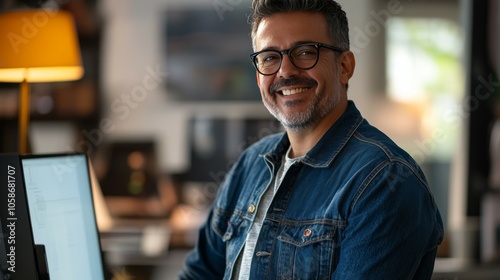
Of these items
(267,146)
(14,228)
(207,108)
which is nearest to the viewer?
(14,228)

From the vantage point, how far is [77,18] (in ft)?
14.7

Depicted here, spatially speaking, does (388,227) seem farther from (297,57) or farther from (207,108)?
(207,108)

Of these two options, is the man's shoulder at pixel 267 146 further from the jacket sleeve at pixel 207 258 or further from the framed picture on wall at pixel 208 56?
the framed picture on wall at pixel 208 56

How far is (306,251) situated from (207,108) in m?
3.13

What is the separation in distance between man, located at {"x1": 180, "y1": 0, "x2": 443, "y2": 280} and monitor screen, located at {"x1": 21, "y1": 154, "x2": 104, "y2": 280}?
1.05 ft

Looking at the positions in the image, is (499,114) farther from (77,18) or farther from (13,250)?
(13,250)

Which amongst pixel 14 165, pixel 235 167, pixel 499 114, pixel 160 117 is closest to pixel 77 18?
pixel 160 117

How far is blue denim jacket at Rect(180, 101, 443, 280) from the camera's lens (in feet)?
4.30

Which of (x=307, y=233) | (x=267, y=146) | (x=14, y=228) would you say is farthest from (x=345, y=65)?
(x=14, y=228)

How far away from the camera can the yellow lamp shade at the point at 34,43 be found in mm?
2418

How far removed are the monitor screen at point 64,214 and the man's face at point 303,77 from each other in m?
0.44

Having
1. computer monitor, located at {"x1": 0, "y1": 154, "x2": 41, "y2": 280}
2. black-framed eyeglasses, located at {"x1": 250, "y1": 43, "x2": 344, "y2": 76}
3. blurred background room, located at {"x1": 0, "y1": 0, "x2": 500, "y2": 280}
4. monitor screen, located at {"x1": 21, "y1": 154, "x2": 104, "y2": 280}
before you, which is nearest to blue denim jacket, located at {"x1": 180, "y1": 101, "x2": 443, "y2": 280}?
black-framed eyeglasses, located at {"x1": 250, "y1": 43, "x2": 344, "y2": 76}

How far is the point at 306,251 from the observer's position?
Answer: 4.66ft

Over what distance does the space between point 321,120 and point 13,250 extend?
67cm
